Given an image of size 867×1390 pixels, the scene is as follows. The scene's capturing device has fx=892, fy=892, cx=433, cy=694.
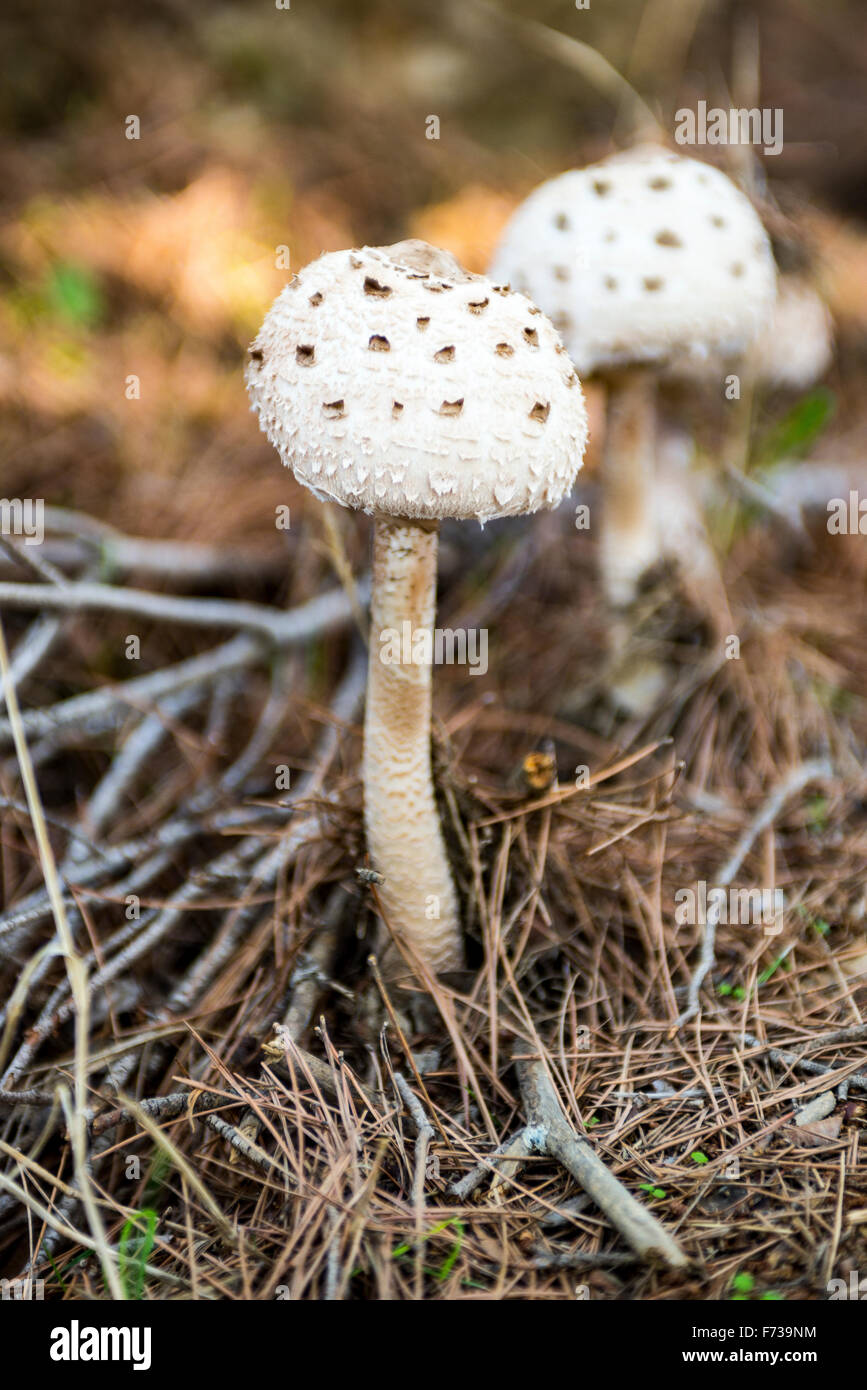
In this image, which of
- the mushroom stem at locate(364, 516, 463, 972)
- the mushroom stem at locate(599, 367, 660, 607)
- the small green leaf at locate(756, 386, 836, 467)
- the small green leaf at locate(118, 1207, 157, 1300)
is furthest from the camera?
the small green leaf at locate(756, 386, 836, 467)

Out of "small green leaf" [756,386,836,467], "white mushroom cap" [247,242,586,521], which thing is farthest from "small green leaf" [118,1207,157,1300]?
"small green leaf" [756,386,836,467]

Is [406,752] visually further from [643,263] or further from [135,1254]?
[643,263]

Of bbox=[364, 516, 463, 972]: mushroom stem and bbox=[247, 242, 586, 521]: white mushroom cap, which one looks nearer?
bbox=[247, 242, 586, 521]: white mushroom cap

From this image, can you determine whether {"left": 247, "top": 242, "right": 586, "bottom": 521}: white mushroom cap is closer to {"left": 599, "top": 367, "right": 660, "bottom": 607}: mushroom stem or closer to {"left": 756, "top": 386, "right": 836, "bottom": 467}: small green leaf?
{"left": 599, "top": 367, "right": 660, "bottom": 607}: mushroom stem

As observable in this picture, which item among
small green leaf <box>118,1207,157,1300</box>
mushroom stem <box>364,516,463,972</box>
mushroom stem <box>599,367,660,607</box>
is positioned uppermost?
mushroom stem <box>599,367,660,607</box>

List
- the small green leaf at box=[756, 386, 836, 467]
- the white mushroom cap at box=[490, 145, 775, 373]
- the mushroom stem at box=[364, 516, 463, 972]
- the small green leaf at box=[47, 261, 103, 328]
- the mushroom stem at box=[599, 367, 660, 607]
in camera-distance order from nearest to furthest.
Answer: the mushroom stem at box=[364, 516, 463, 972], the white mushroom cap at box=[490, 145, 775, 373], the mushroom stem at box=[599, 367, 660, 607], the small green leaf at box=[756, 386, 836, 467], the small green leaf at box=[47, 261, 103, 328]

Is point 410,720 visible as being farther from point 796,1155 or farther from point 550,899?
point 796,1155

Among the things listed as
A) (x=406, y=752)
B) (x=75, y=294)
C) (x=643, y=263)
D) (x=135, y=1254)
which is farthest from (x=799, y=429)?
(x=75, y=294)

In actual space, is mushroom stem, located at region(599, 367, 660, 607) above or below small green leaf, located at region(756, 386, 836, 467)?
below
